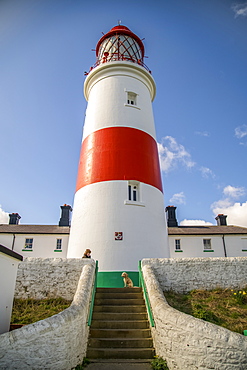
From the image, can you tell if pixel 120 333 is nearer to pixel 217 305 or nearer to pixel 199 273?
pixel 217 305

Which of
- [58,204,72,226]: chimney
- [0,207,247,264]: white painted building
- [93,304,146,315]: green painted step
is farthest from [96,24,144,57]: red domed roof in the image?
[93,304,146,315]: green painted step

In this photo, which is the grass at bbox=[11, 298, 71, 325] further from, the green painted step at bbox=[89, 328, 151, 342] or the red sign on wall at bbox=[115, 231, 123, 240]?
the red sign on wall at bbox=[115, 231, 123, 240]

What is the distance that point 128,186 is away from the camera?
12.1 meters

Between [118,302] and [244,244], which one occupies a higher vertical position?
[244,244]

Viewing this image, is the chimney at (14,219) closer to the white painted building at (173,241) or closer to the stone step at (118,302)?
the white painted building at (173,241)

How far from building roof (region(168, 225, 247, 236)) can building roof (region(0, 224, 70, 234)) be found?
930 cm

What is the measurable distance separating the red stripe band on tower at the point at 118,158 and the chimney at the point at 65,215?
43.1 feet

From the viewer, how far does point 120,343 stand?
6398 millimetres

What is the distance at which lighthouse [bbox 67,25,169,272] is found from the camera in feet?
36.4

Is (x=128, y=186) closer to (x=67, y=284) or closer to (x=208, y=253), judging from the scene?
(x=67, y=284)

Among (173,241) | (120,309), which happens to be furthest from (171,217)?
(120,309)

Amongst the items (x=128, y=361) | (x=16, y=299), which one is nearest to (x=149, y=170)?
(x=16, y=299)

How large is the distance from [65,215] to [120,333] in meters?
19.8

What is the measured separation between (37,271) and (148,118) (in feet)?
29.9
